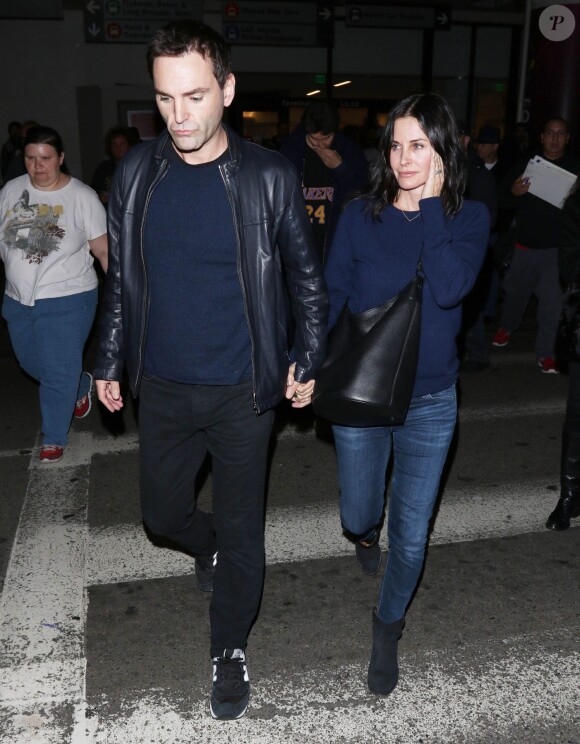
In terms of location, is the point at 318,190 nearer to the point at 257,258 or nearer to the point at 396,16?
the point at 257,258

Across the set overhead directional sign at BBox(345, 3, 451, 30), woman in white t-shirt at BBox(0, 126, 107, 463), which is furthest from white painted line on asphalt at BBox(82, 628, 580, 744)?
overhead directional sign at BBox(345, 3, 451, 30)

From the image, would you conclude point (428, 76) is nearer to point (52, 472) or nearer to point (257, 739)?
point (52, 472)

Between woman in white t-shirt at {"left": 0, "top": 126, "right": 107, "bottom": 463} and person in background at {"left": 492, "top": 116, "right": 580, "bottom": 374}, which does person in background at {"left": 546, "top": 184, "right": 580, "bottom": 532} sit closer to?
woman in white t-shirt at {"left": 0, "top": 126, "right": 107, "bottom": 463}

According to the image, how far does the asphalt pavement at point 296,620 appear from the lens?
9.57 feet

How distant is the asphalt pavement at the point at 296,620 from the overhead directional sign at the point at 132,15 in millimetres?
13487

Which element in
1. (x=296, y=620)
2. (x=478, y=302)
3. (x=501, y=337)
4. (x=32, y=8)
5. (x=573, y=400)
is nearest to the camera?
(x=296, y=620)

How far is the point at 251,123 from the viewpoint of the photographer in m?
18.9

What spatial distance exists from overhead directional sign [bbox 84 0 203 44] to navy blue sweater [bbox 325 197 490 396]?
49.6 feet

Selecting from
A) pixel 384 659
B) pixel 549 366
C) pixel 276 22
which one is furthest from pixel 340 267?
pixel 276 22

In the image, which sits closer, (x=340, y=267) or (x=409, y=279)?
(x=409, y=279)

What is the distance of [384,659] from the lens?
10.00 feet

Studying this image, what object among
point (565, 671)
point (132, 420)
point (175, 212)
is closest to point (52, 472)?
point (132, 420)

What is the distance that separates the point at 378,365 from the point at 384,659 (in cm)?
113

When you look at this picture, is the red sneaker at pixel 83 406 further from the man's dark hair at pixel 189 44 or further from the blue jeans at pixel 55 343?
the man's dark hair at pixel 189 44
